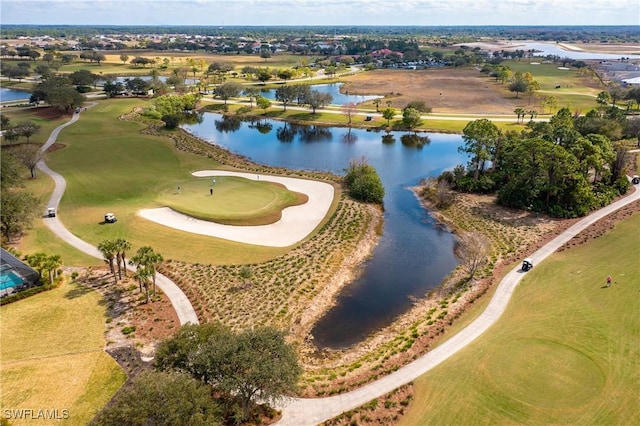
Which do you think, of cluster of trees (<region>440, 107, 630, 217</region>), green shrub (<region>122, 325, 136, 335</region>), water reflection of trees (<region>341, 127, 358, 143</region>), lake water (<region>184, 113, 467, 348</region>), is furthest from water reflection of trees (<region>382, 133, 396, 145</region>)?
green shrub (<region>122, 325, 136, 335</region>)

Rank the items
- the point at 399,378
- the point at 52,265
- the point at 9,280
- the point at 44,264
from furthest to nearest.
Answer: the point at 9,280 < the point at 52,265 < the point at 44,264 < the point at 399,378

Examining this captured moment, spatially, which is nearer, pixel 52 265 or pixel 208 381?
pixel 208 381

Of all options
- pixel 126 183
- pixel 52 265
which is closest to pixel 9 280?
pixel 52 265

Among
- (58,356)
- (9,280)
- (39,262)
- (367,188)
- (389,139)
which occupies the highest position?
(389,139)

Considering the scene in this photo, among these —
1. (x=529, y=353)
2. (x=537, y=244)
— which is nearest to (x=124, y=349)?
(x=529, y=353)

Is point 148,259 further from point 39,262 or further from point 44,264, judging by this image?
point 39,262

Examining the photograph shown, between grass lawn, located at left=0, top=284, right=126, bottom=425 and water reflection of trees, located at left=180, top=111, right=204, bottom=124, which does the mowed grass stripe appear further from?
water reflection of trees, located at left=180, top=111, right=204, bottom=124
